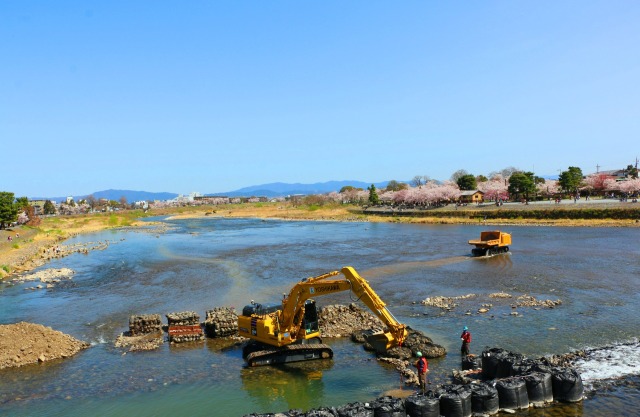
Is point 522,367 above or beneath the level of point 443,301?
above

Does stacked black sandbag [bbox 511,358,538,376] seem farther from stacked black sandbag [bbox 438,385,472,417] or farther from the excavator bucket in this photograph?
the excavator bucket

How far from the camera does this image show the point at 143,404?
548 inches

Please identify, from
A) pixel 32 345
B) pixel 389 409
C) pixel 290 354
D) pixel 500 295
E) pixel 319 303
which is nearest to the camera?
pixel 389 409

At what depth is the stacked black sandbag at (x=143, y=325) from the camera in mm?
20859

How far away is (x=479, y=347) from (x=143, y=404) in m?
12.2

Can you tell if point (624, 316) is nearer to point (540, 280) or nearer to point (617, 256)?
point (540, 280)

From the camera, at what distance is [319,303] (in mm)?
26609

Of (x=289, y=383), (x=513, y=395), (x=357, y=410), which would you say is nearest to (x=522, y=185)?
(x=513, y=395)

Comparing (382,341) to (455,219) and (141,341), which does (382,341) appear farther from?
(455,219)

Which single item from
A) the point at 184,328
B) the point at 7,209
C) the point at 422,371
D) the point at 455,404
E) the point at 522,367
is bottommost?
the point at 184,328

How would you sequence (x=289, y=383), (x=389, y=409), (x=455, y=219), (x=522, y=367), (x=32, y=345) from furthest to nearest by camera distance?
1. (x=455, y=219)
2. (x=32, y=345)
3. (x=289, y=383)
4. (x=522, y=367)
5. (x=389, y=409)

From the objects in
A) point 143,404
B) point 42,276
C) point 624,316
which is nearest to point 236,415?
point 143,404

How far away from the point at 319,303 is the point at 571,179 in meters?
82.1

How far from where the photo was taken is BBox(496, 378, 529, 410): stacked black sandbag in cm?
1212
